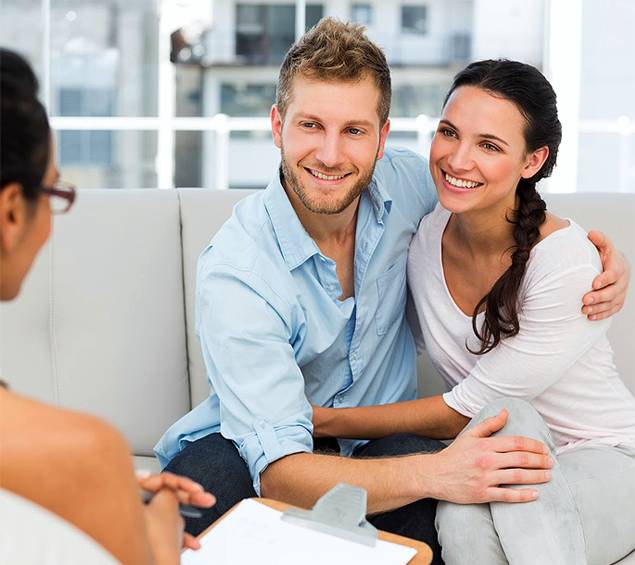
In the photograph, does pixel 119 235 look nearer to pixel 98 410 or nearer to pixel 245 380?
pixel 98 410

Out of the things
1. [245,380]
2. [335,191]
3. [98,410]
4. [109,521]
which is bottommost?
[98,410]

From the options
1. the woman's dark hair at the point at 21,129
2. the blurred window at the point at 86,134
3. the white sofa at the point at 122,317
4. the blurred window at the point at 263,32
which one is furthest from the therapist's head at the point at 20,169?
the blurred window at the point at 263,32

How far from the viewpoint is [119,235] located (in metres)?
1.99

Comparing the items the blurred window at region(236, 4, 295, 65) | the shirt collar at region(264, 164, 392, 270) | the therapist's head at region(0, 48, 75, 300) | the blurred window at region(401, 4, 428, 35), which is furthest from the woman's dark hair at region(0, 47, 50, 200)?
the blurred window at region(401, 4, 428, 35)

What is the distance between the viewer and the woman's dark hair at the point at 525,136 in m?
1.71

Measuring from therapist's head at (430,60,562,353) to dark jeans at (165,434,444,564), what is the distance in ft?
0.77

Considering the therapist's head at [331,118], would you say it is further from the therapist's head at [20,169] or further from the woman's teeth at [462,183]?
the therapist's head at [20,169]

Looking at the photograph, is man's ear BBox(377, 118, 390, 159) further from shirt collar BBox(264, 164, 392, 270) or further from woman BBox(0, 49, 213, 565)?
woman BBox(0, 49, 213, 565)

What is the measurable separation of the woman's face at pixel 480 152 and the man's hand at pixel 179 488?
0.84m

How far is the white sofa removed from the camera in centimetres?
194

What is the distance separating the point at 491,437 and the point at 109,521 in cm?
88

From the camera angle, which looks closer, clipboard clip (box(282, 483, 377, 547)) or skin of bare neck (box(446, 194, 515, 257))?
clipboard clip (box(282, 483, 377, 547))

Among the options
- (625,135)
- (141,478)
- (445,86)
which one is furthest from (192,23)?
(141,478)

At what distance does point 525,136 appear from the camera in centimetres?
173
